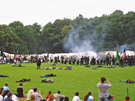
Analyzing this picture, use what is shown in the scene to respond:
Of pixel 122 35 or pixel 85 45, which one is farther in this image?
pixel 85 45

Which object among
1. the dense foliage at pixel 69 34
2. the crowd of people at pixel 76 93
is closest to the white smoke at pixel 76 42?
the dense foliage at pixel 69 34

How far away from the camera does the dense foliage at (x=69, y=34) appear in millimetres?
80312

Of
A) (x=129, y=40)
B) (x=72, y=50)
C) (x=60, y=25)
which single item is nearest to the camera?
(x=129, y=40)

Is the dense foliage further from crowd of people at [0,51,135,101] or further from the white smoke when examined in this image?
crowd of people at [0,51,135,101]

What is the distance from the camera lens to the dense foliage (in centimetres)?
8031

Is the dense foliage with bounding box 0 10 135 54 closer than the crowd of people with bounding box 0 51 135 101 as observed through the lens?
No

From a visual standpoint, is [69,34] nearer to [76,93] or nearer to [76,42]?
[76,42]

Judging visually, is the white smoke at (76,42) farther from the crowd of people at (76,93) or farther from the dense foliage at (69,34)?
the crowd of people at (76,93)

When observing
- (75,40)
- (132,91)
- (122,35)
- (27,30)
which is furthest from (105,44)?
(132,91)

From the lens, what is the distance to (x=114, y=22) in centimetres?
8256

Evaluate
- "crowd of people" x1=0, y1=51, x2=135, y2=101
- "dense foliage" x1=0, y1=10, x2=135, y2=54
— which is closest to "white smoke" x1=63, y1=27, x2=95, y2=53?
"dense foliage" x1=0, y1=10, x2=135, y2=54

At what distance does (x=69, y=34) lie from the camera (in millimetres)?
95938

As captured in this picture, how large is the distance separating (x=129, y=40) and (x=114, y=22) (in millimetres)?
8914

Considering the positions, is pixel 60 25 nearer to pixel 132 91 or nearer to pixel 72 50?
pixel 72 50
